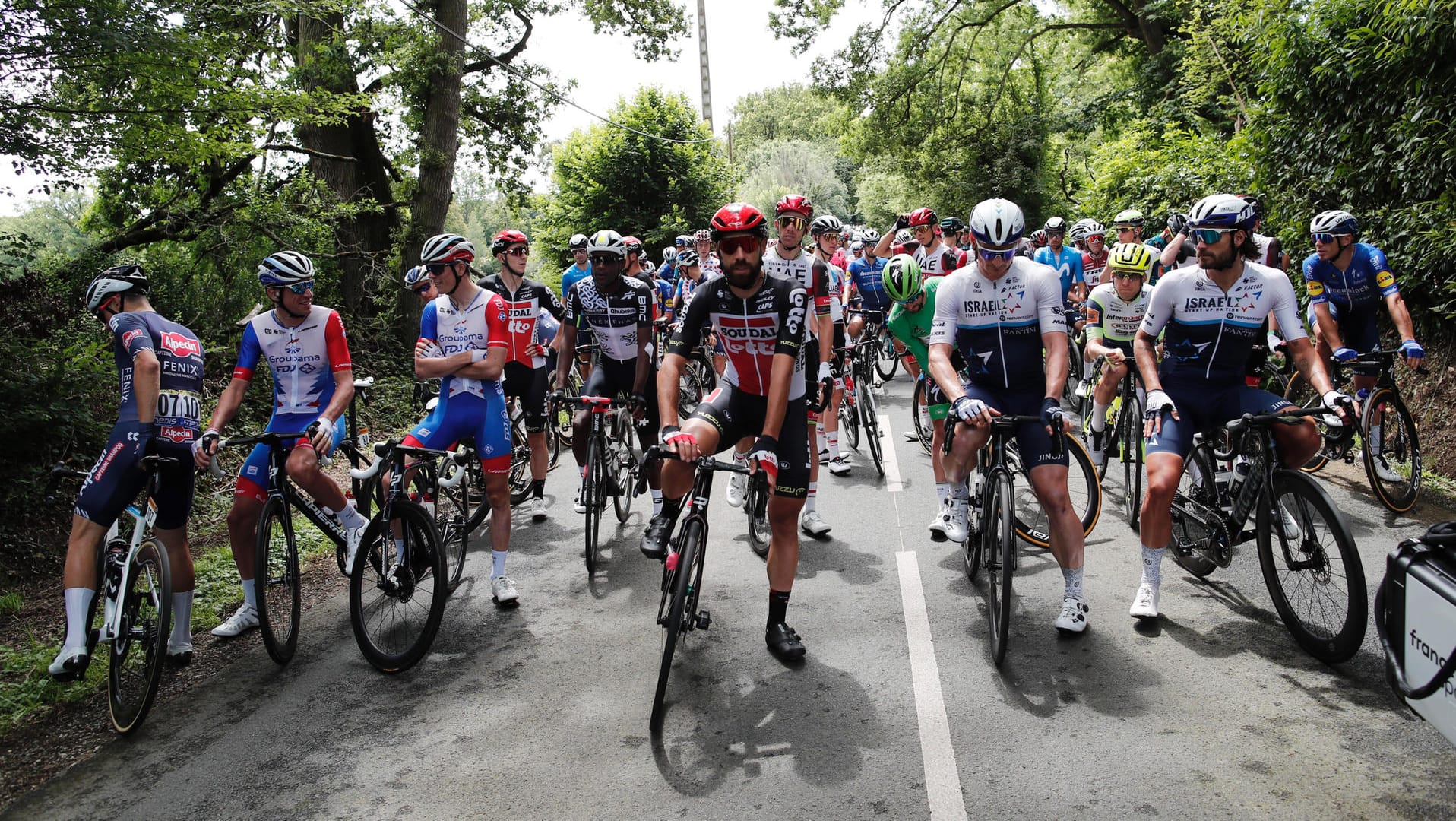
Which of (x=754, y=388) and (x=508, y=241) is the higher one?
(x=508, y=241)

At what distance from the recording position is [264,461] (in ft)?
18.7

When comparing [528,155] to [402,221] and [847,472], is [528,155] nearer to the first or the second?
[402,221]

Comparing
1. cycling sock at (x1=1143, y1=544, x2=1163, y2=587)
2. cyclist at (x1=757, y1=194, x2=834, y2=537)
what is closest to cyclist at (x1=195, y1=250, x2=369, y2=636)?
cyclist at (x1=757, y1=194, x2=834, y2=537)

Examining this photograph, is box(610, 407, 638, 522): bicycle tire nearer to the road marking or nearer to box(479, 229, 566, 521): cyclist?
box(479, 229, 566, 521): cyclist

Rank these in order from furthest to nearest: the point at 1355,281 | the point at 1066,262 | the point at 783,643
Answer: the point at 1066,262, the point at 1355,281, the point at 783,643

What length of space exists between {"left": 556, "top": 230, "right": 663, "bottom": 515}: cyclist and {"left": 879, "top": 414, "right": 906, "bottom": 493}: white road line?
240 cm

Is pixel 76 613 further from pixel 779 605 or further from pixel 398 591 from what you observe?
pixel 779 605

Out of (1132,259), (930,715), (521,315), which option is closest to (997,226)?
(930,715)

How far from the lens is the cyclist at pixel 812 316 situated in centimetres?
680

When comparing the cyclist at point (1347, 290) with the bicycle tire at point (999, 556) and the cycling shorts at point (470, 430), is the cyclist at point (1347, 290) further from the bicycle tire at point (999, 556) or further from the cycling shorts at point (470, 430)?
the cycling shorts at point (470, 430)

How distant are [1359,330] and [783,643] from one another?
19.5 ft

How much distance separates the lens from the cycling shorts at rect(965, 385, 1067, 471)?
17.2 feet

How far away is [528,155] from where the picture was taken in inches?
968

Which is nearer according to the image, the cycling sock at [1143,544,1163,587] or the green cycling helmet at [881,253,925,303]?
the cycling sock at [1143,544,1163,587]
